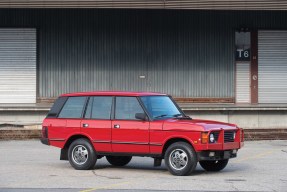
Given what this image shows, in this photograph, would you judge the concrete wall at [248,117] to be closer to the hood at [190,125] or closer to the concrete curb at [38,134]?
the concrete curb at [38,134]

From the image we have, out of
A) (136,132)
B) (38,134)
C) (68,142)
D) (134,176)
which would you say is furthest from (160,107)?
(38,134)

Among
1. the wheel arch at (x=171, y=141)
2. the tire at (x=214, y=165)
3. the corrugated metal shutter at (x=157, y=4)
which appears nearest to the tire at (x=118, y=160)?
the tire at (x=214, y=165)

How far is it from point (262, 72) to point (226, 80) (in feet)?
5.62

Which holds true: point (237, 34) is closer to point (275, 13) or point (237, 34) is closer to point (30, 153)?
point (275, 13)

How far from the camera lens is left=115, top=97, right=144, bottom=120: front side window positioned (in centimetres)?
1528

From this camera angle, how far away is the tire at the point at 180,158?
14.4 meters

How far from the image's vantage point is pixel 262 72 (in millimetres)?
32375

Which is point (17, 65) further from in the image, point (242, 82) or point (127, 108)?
point (127, 108)

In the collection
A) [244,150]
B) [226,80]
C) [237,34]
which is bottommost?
[244,150]

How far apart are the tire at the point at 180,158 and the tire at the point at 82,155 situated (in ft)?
6.02

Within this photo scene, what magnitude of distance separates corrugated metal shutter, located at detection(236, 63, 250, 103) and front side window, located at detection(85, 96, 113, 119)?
17.4 metres

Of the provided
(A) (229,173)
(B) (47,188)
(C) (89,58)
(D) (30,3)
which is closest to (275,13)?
(C) (89,58)

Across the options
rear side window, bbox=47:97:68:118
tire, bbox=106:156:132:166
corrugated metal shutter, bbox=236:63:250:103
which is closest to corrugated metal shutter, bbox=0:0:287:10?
corrugated metal shutter, bbox=236:63:250:103

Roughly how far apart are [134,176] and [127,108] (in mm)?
1551
